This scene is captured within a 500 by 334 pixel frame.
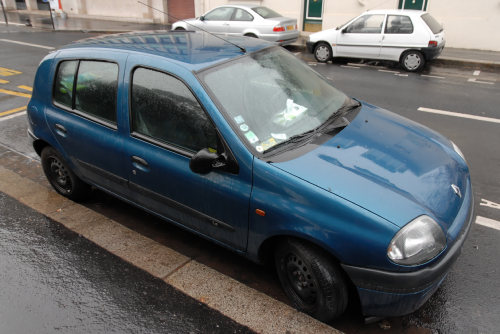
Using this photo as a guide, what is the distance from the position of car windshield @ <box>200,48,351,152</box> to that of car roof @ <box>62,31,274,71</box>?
128 millimetres

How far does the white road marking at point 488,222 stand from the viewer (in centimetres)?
393

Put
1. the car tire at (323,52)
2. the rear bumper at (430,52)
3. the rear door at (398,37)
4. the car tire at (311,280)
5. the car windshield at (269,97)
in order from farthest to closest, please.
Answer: the car tire at (323,52)
the rear door at (398,37)
the rear bumper at (430,52)
the car windshield at (269,97)
the car tire at (311,280)

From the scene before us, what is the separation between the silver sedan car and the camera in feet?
43.5

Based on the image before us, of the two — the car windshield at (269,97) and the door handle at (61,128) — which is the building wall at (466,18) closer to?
the car windshield at (269,97)

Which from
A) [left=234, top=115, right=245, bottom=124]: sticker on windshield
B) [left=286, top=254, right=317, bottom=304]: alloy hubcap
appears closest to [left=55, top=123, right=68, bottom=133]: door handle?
[left=234, top=115, right=245, bottom=124]: sticker on windshield

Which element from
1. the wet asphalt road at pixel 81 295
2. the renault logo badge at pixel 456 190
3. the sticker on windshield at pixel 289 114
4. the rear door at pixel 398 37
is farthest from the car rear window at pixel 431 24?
the wet asphalt road at pixel 81 295

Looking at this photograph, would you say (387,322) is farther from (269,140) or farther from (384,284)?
(269,140)

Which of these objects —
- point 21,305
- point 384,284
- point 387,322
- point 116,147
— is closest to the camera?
point 384,284

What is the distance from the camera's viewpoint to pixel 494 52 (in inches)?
525

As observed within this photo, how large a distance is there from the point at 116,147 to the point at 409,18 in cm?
994

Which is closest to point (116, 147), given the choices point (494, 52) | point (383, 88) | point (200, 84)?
point (200, 84)

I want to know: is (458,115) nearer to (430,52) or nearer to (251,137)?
(430,52)

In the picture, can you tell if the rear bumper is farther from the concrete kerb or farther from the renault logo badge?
the concrete kerb

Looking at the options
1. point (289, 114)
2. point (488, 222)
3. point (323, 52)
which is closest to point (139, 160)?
point (289, 114)
